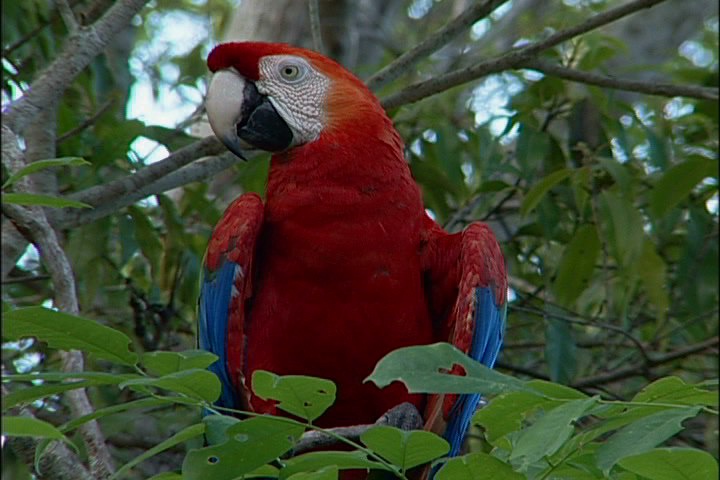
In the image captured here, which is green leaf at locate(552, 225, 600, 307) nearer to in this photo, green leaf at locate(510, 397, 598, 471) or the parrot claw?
the parrot claw

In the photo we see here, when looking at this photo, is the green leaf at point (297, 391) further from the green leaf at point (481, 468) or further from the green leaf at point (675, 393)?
the green leaf at point (675, 393)

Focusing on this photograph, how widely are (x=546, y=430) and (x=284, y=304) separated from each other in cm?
116

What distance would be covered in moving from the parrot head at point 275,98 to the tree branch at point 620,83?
42 centimetres

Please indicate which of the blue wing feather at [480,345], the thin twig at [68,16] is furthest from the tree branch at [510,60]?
the thin twig at [68,16]

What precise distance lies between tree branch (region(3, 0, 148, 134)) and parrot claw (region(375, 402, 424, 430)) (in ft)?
3.01

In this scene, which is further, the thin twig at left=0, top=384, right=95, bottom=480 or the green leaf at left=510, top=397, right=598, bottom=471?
the thin twig at left=0, top=384, right=95, bottom=480

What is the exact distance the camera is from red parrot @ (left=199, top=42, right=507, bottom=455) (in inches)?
83.7

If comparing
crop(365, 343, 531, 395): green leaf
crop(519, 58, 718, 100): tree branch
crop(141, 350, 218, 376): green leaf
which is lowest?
crop(141, 350, 218, 376): green leaf

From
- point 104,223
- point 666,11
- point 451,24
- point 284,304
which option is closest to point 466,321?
point 284,304

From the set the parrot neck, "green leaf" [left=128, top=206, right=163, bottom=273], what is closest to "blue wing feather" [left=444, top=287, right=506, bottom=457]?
the parrot neck

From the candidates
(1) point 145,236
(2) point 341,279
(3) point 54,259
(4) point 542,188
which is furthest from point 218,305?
(4) point 542,188

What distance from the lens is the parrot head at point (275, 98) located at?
90.9 inches

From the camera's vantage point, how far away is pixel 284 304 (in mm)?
2148

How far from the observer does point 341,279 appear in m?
2.13
